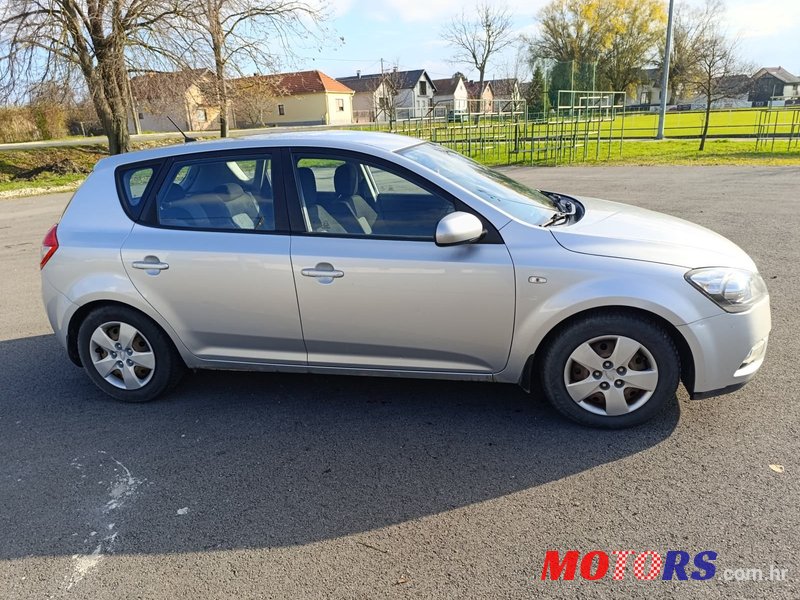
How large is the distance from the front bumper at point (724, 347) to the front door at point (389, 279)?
1021 millimetres

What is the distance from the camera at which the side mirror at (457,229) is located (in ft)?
10.6

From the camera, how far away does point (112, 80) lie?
19797mm

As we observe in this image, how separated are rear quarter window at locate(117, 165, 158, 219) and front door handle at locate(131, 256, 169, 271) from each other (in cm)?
34

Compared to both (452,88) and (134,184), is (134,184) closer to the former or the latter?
(134,184)

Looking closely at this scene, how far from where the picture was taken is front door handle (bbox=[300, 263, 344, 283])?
3.50 m

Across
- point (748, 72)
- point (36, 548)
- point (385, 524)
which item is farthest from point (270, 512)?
point (748, 72)

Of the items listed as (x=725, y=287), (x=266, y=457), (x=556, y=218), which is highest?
(x=556, y=218)

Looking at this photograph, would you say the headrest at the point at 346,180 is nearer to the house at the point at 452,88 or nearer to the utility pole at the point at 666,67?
the utility pole at the point at 666,67

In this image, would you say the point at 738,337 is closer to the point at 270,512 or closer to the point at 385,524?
the point at 385,524

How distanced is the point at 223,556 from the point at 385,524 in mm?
748

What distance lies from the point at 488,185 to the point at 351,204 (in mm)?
927

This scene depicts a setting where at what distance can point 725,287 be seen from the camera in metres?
3.20

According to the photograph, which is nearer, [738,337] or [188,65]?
[738,337]

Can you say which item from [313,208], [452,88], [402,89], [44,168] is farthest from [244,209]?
[452,88]
